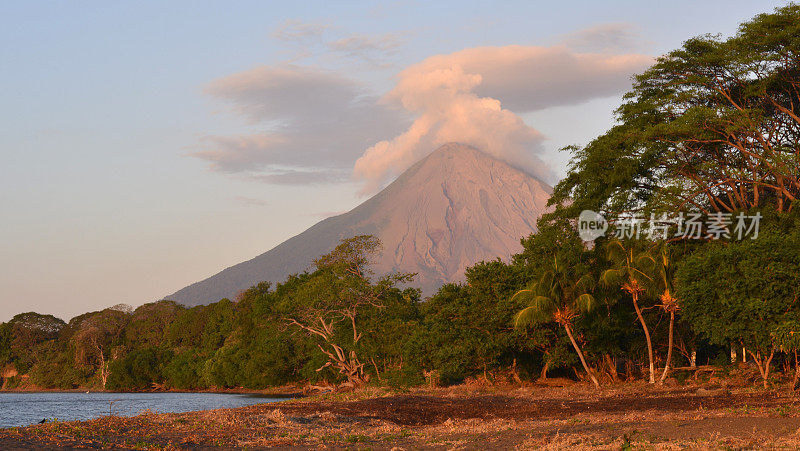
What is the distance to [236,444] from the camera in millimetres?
16578

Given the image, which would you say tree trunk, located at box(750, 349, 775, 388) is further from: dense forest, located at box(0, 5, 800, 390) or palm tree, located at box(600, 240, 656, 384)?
palm tree, located at box(600, 240, 656, 384)

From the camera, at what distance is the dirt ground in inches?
572

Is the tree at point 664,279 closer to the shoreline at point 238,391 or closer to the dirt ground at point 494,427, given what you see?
the dirt ground at point 494,427

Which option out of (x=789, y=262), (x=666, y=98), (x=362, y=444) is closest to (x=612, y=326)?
(x=789, y=262)

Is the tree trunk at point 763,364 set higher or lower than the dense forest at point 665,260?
lower

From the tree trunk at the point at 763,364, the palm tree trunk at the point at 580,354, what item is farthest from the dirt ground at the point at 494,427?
the palm tree trunk at the point at 580,354

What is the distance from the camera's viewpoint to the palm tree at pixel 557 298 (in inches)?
1134

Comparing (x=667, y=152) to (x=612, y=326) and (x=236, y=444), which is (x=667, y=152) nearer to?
(x=612, y=326)

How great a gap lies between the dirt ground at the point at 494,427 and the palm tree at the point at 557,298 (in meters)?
3.52

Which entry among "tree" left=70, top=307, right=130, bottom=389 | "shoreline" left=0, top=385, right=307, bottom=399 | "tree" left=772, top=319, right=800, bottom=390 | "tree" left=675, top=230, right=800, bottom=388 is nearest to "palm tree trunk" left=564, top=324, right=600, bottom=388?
"tree" left=675, top=230, right=800, bottom=388

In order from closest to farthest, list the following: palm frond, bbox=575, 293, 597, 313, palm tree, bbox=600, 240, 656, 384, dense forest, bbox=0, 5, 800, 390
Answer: dense forest, bbox=0, 5, 800, 390
palm frond, bbox=575, 293, 597, 313
palm tree, bbox=600, 240, 656, 384

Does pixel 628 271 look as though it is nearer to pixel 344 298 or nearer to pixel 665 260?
pixel 665 260

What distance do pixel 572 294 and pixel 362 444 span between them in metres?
16.1

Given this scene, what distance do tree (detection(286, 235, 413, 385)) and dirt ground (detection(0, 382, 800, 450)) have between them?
20.4m
